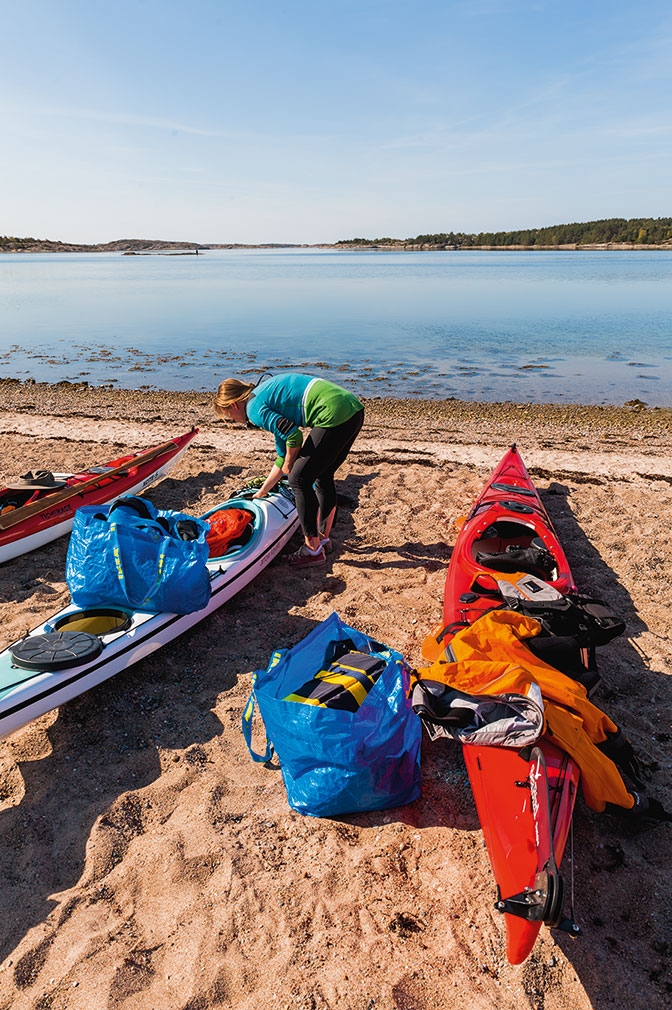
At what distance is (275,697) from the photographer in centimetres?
338

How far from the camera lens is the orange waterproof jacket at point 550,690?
297cm

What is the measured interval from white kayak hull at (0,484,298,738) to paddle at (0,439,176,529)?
2072 mm

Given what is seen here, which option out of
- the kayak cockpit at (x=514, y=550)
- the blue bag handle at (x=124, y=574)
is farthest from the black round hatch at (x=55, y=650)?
the kayak cockpit at (x=514, y=550)

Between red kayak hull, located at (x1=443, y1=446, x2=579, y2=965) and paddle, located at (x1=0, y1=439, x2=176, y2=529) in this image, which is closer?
red kayak hull, located at (x1=443, y1=446, x2=579, y2=965)

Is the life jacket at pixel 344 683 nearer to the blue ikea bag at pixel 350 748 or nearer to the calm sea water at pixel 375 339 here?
the blue ikea bag at pixel 350 748

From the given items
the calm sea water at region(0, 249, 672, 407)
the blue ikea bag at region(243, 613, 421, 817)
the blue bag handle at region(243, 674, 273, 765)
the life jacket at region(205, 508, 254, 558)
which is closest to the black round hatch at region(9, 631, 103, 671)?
the blue bag handle at region(243, 674, 273, 765)

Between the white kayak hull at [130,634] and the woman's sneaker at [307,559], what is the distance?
19cm

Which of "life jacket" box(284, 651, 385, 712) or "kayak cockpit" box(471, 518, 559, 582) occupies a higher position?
"life jacket" box(284, 651, 385, 712)

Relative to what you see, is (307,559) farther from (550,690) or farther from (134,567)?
(550,690)

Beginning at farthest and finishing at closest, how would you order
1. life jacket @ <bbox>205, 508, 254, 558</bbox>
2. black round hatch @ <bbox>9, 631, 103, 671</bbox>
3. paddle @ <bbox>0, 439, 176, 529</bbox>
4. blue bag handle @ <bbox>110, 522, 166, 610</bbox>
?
1. paddle @ <bbox>0, 439, 176, 529</bbox>
2. life jacket @ <bbox>205, 508, 254, 558</bbox>
3. blue bag handle @ <bbox>110, 522, 166, 610</bbox>
4. black round hatch @ <bbox>9, 631, 103, 671</bbox>

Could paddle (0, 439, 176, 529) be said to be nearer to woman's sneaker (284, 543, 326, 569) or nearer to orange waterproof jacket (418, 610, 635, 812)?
woman's sneaker (284, 543, 326, 569)

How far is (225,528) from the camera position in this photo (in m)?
5.88

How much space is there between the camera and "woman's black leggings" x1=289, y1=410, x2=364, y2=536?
517 cm

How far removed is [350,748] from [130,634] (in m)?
2.02
